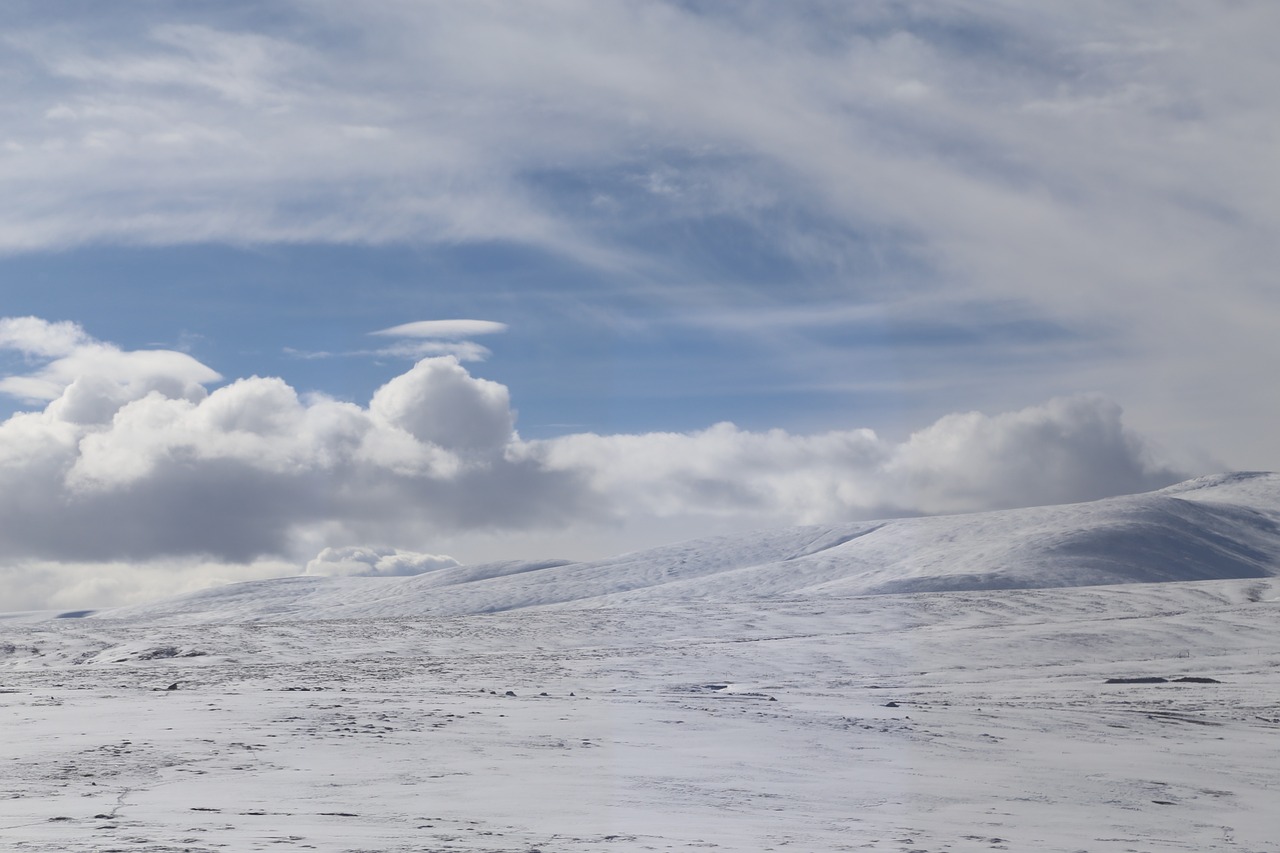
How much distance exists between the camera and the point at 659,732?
18.9m

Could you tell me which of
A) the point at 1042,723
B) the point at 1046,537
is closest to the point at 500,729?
the point at 1042,723

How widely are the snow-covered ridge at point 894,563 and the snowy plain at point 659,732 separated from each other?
1612 inches

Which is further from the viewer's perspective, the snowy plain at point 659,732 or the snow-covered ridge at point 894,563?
the snow-covered ridge at point 894,563

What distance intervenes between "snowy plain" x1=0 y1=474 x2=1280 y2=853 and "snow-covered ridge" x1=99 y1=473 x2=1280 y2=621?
1612 inches

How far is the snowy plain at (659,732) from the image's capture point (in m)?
11.4

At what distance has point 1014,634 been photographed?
4238 cm

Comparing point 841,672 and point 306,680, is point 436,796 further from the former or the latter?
point 841,672

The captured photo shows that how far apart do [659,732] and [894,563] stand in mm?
90286

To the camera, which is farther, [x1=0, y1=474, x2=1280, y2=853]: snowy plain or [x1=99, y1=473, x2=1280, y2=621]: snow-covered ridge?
[x1=99, y1=473, x2=1280, y2=621]: snow-covered ridge

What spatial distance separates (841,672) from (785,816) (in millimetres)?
22305

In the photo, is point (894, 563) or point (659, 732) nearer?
point (659, 732)

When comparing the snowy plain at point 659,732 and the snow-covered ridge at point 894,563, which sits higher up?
the snow-covered ridge at point 894,563

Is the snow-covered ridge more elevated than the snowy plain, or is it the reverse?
the snow-covered ridge

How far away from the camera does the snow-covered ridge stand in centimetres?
9544
